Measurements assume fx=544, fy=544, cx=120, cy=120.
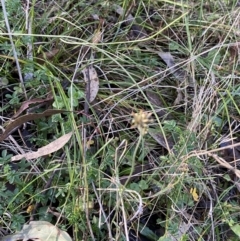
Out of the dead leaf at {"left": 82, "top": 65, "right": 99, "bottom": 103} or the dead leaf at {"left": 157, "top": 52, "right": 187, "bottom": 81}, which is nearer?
the dead leaf at {"left": 82, "top": 65, "right": 99, "bottom": 103}

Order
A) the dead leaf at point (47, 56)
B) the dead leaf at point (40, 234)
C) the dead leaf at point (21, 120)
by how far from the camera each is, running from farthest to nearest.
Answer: the dead leaf at point (47, 56), the dead leaf at point (21, 120), the dead leaf at point (40, 234)

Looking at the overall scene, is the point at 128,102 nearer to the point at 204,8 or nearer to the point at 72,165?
the point at 72,165

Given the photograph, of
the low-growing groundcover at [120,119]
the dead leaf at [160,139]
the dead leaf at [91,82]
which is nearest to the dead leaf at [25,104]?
the low-growing groundcover at [120,119]

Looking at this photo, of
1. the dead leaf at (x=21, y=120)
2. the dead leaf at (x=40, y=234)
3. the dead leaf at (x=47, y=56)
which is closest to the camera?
the dead leaf at (x=40, y=234)

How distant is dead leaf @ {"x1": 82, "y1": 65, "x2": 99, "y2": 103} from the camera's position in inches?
54.1

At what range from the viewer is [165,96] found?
1.45 m

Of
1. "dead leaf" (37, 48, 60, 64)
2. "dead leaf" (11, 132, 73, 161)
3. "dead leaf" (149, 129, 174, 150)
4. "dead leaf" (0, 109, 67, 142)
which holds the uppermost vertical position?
"dead leaf" (37, 48, 60, 64)

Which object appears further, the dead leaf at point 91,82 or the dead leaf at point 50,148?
the dead leaf at point 91,82

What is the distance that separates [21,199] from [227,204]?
18.4 inches

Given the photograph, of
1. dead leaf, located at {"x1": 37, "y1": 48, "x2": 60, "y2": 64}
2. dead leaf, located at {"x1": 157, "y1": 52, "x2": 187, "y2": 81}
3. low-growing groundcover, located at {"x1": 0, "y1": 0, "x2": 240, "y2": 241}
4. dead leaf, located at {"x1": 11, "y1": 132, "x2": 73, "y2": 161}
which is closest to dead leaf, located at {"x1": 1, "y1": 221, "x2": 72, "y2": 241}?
low-growing groundcover, located at {"x1": 0, "y1": 0, "x2": 240, "y2": 241}

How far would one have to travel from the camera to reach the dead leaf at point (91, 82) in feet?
4.51

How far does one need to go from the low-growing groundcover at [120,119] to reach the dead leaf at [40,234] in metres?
0.01

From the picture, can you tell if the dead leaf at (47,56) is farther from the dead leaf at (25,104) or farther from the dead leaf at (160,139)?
the dead leaf at (160,139)

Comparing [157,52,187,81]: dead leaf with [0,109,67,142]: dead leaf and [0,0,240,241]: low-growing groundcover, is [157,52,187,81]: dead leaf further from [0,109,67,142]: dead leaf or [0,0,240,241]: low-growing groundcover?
[0,109,67,142]: dead leaf
